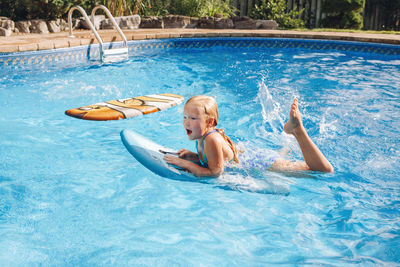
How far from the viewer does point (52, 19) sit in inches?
387

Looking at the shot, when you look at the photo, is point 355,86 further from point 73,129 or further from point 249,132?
point 73,129

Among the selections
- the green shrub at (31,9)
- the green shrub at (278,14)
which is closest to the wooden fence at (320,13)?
the green shrub at (278,14)

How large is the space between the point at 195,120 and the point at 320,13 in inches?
450

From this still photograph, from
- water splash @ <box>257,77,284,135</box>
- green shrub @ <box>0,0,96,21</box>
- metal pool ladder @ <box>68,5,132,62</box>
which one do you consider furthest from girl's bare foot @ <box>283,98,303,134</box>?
green shrub @ <box>0,0,96,21</box>

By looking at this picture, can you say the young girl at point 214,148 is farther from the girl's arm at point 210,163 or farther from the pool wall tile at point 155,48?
the pool wall tile at point 155,48

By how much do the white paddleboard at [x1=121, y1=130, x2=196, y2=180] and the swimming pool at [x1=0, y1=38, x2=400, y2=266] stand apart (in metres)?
0.29

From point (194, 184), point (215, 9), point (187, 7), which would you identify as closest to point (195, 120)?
point (194, 184)

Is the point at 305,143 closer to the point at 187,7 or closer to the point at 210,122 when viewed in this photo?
the point at 210,122

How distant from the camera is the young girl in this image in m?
2.67

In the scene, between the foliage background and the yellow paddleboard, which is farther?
the foliage background

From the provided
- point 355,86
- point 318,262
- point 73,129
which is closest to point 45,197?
point 73,129

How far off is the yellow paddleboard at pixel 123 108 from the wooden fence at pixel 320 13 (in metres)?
8.90

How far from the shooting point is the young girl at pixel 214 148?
2668 mm

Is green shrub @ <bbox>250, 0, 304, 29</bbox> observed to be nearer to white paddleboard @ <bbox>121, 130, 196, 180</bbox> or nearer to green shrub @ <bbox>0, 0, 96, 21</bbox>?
green shrub @ <bbox>0, 0, 96, 21</bbox>
